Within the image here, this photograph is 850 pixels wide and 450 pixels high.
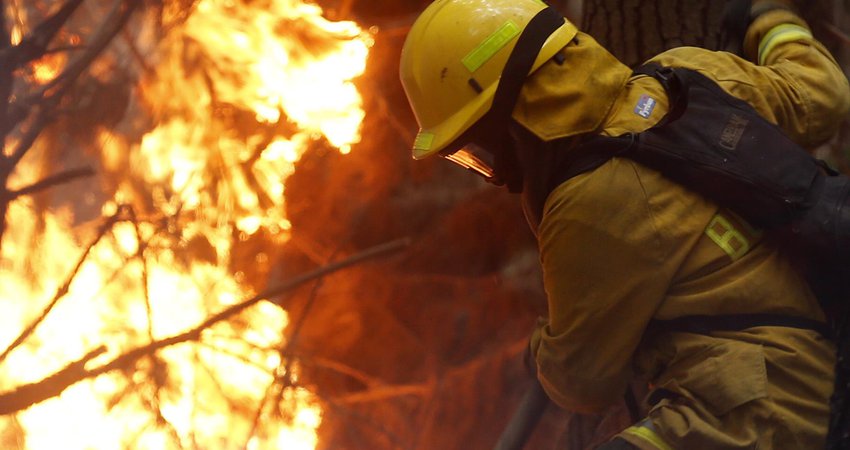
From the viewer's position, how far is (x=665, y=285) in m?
2.28

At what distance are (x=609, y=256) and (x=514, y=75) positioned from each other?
540 millimetres

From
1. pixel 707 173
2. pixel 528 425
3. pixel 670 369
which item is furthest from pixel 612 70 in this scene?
pixel 528 425

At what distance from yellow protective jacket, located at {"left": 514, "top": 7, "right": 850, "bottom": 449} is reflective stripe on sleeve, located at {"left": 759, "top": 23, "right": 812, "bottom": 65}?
0.27m

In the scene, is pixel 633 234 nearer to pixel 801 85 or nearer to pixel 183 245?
pixel 801 85

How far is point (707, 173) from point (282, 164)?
2.40 metres

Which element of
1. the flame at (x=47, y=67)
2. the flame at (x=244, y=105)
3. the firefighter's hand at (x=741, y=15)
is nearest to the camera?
the firefighter's hand at (x=741, y=15)

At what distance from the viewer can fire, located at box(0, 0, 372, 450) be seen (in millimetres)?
3746

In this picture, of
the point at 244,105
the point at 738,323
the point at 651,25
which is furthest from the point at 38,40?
the point at 738,323

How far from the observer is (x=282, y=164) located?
165 inches

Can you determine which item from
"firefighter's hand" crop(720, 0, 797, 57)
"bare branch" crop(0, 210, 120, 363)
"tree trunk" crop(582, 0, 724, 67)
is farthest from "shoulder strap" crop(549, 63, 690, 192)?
"bare branch" crop(0, 210, 120, 363)

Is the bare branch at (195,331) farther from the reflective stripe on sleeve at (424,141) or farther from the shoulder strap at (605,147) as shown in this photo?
the shoulder strap at (605,147)

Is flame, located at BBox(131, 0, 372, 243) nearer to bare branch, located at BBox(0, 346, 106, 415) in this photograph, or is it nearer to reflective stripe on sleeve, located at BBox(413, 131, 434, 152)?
bare branch, located at BBox(0, 346, 106, 415)

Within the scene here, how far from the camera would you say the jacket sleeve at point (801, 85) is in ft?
8.07

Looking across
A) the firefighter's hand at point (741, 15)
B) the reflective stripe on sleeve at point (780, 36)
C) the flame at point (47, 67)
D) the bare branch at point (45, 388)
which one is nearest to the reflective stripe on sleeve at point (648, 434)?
the reflective stripe on sleeve at point (780, 36)
